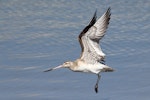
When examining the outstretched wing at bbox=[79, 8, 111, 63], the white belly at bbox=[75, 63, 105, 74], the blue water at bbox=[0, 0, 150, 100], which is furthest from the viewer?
the blue water at bbox=[0, 0, 150, 100]

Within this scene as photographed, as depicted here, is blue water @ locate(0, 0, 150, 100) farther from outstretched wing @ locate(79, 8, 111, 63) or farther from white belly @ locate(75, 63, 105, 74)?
outstretched wing @ locate(79, 8, 111, 63)

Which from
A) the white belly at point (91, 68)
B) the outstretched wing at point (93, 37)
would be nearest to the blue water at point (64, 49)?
the white belly at point (91, 68)

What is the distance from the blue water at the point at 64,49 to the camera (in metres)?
15.8

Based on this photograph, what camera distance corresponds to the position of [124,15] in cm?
2158

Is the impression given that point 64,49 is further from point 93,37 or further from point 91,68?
point 93,37

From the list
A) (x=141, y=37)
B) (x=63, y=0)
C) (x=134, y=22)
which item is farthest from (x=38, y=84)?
(x=63, y=0)

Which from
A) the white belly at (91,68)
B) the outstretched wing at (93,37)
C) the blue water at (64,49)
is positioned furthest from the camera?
the blue water at (64,49)

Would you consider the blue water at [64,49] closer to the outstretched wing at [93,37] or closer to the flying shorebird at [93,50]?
the flying shorebird at [93,50]

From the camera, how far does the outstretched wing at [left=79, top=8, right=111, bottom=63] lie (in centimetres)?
1484

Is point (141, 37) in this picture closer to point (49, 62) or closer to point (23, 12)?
point (49, 62)

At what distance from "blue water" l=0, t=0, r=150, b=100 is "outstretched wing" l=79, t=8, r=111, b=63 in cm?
77

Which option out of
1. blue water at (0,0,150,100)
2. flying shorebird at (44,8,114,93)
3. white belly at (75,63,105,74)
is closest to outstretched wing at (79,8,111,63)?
flying shorebird at (44,8,114,93)

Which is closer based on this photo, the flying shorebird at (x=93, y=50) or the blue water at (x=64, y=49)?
the flying shorebird at (x=93, y=50)

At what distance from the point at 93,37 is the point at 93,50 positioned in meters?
0.40
